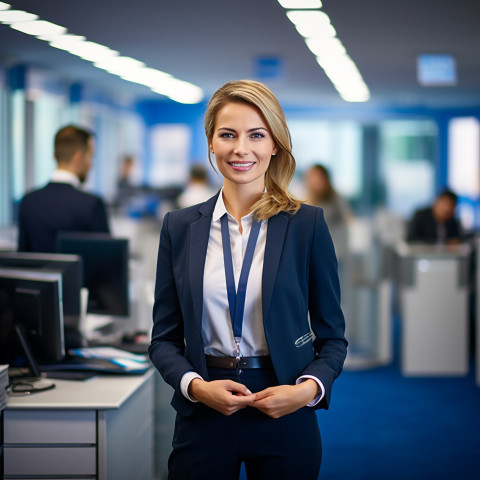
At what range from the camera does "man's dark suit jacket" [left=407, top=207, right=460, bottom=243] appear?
282 inches

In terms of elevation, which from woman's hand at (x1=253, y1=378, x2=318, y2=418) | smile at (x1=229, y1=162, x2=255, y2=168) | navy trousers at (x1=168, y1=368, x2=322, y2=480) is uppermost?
smile at (x1=229, y1=162, x2=255, y2=168)

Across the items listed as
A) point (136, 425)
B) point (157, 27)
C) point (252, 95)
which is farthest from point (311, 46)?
point (252, 95)

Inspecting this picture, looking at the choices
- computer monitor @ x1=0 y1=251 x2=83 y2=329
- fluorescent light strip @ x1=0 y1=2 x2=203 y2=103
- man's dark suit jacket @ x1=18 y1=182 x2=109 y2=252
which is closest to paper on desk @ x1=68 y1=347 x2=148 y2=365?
computer monitor @ x1=0 y1=251 x2=83 y2=329

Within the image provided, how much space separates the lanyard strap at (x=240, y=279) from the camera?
A: 1502 mm

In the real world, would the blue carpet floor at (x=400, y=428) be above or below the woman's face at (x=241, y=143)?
below

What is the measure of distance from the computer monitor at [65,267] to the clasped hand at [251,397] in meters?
1.38

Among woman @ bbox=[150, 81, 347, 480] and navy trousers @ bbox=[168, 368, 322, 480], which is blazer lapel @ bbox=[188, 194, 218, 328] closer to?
woman @ bbox=[150, 81, 347, 480]

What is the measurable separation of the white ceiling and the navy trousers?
10.1 ft

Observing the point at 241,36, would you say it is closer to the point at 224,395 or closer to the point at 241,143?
the point at 241,143

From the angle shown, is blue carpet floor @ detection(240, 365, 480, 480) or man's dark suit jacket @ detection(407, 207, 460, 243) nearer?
blue carpet floor @ detection(240, 365, 480, 480)

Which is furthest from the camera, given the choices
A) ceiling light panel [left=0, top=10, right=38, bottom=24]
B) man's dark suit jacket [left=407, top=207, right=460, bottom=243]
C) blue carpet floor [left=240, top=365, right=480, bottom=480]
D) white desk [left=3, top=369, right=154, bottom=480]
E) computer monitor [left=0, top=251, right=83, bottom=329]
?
man's dark suit jacket [left=407, top=207, right=460, bottom=243]

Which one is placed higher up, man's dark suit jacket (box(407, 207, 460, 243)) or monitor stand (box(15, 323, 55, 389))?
man's dark suit jacket (box(407, 207, 460, 243))

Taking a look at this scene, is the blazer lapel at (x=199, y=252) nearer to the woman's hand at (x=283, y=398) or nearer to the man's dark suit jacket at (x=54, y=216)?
the woman's hand at (x=283, y=398)

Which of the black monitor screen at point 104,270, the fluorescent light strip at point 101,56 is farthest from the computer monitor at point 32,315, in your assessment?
the fluorescent light strip at point 101,56
